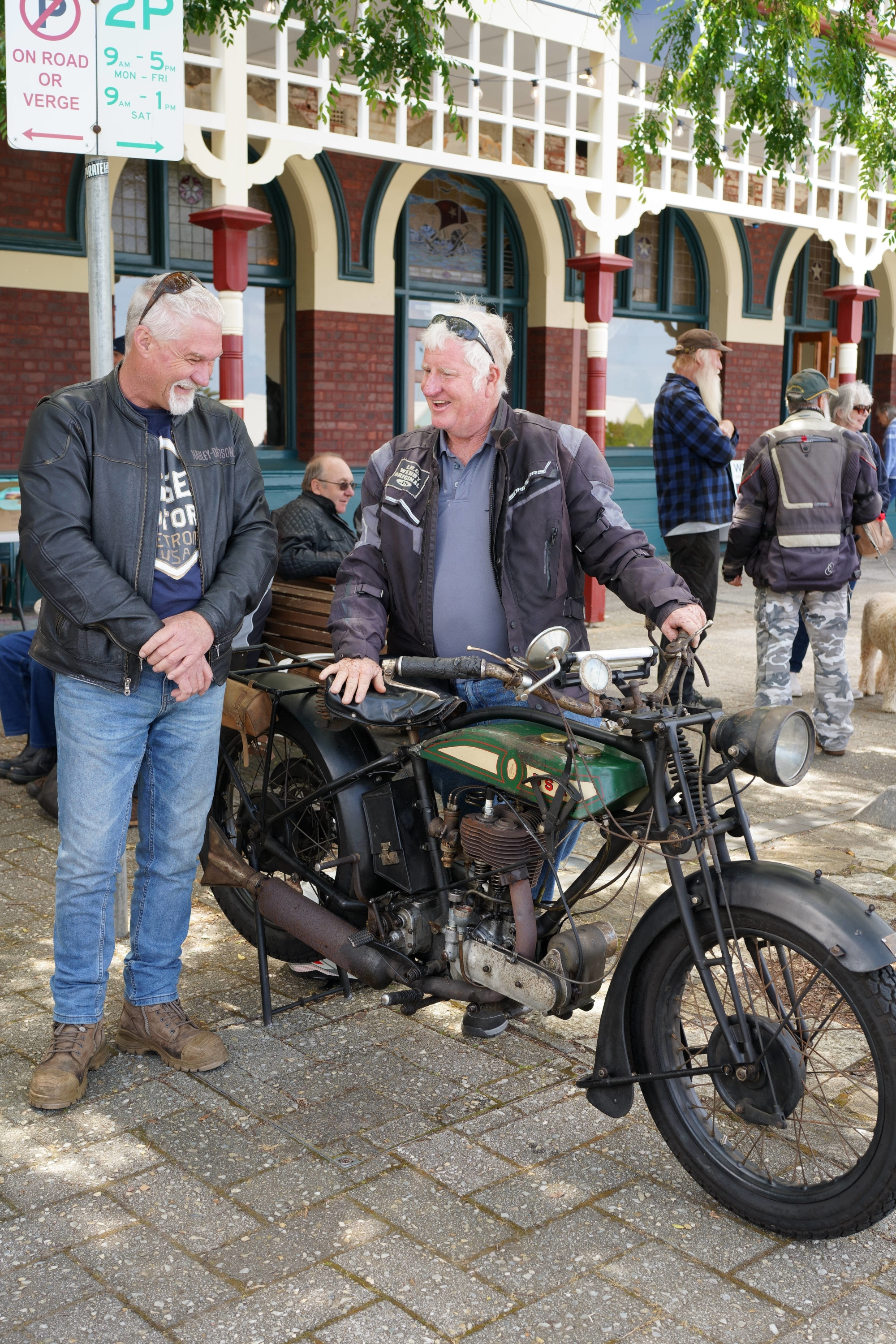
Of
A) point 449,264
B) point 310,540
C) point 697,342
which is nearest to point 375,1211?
point 310,540

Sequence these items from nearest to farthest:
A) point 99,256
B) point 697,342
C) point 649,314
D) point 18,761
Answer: point 99,256 → point 18,761 → point 697,342 → point 649,314

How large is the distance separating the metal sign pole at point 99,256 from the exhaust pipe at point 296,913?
4.73 ft

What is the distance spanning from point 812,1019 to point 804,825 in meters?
3.17

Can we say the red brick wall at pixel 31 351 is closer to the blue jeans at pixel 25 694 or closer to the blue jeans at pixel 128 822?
the blue jeans at pixel 25 694

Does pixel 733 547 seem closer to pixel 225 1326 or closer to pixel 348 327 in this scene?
pixel 225 1326

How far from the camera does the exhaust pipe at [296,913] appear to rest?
3.43 m

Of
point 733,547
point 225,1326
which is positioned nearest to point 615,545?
point 225,1326

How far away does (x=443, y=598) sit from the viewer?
3.60 metres

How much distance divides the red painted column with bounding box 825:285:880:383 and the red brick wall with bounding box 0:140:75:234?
7.46m

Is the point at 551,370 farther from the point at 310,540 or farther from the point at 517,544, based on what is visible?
the point at 517,544

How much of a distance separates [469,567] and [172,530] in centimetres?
77

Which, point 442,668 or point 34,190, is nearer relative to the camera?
point 442,668

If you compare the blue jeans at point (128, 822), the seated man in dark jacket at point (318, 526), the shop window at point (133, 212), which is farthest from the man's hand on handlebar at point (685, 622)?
the shop window at point (133, 212)

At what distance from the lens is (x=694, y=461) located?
7.25 m
